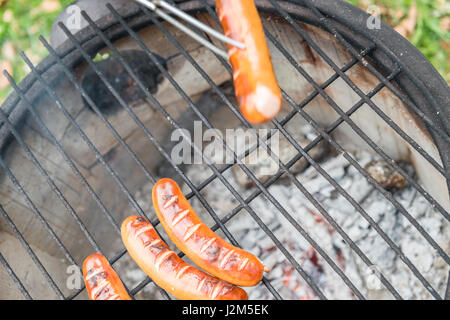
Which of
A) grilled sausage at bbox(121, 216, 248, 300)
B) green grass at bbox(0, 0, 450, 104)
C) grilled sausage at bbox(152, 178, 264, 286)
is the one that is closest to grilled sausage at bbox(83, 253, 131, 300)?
grilled sausage at bbox(121, 216, 248, 300)

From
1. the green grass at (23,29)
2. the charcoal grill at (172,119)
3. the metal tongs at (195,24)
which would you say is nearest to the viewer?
the metal tongs at (195,24)

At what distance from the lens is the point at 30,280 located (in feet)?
6.30

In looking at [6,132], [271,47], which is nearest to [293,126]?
[271,47]

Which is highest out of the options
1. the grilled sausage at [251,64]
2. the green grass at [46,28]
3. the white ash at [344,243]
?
the green grass at [46,28]

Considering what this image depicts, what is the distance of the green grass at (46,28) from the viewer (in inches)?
100

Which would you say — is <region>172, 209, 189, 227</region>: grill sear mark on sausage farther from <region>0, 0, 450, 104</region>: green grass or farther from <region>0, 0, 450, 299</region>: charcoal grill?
<region>0, 0, 450, 104</region>: green grass

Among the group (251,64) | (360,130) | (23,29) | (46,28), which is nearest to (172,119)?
(251,64)

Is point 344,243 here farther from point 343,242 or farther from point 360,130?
point 360,130

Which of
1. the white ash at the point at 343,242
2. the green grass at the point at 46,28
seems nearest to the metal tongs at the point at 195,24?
the white ash at the point at 343,242

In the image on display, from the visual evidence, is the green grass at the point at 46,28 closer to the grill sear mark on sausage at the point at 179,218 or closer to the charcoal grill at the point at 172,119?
the charcoal grill at the point at 172,119

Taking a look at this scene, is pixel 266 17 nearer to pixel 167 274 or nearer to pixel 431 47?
pixel 167 274

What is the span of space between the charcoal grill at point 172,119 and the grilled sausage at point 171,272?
196 mm
